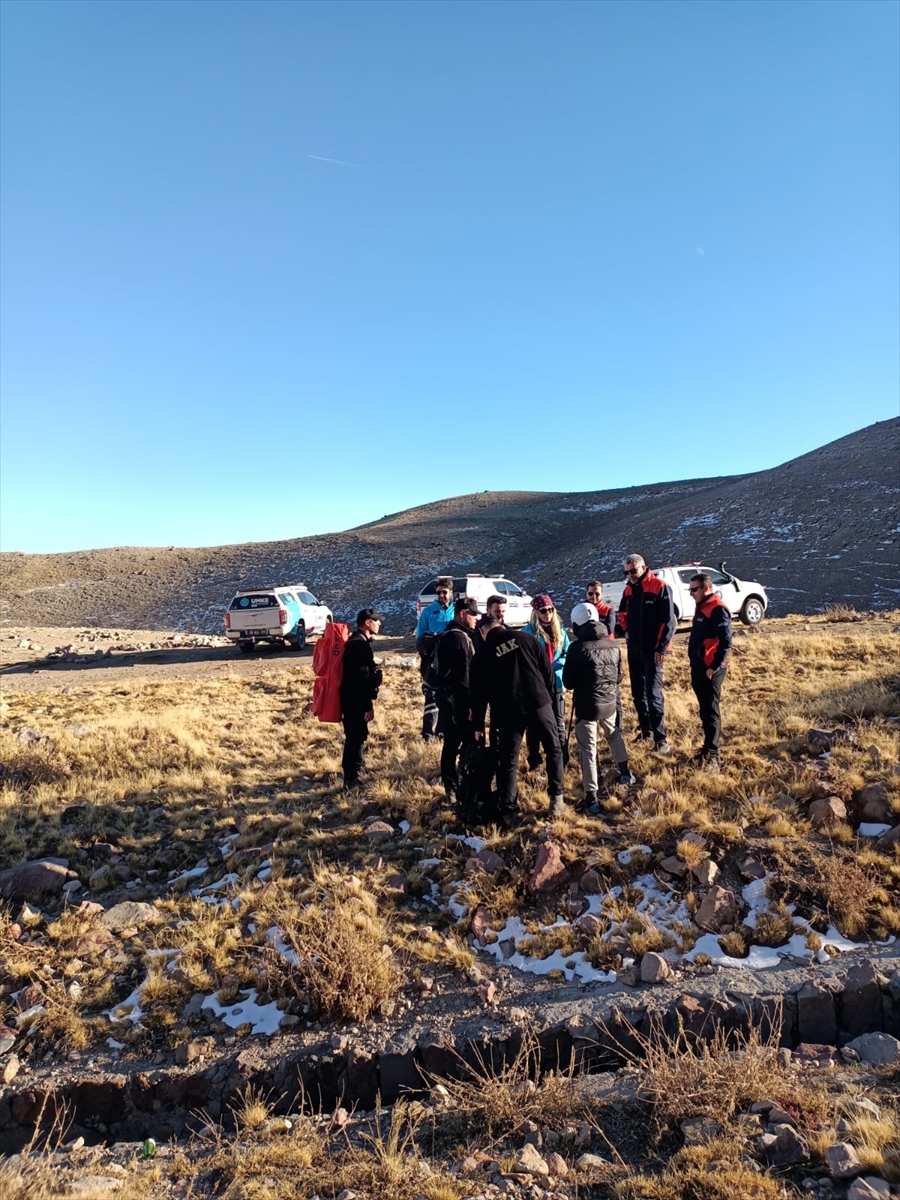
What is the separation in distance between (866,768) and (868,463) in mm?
44568

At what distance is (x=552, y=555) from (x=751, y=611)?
87.2 feet

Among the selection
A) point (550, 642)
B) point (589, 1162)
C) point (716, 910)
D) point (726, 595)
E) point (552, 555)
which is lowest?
point (589, 1162)

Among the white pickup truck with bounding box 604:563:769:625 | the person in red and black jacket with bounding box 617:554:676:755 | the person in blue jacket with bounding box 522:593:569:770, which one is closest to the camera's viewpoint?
the person in blue jacket with bounding box 522:593:569:770

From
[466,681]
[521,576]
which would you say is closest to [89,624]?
[521,576]

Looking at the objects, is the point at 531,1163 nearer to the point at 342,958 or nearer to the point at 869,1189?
the point at 869,1189

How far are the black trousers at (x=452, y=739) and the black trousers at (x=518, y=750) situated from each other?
36cm

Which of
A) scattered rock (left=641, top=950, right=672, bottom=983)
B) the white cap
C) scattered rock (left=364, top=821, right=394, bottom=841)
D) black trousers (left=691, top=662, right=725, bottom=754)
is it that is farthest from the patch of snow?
black trousers (left=691, top=662, right=725, bottom=754)

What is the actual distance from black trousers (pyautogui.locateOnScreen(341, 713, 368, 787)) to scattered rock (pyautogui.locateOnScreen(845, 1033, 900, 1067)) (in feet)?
17.3

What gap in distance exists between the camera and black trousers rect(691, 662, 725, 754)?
7.43 m

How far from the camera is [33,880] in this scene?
22.2ft

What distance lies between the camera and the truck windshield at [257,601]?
20594 millimetres

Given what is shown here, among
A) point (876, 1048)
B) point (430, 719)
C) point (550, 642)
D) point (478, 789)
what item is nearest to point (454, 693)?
point (478, 789)

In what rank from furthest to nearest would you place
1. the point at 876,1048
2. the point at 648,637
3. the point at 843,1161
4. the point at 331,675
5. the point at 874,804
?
1. the point at 648,637
2. the point at 331,675
3. the point at 874,804
4. the point at 876,1048
5. the point at 843,1161

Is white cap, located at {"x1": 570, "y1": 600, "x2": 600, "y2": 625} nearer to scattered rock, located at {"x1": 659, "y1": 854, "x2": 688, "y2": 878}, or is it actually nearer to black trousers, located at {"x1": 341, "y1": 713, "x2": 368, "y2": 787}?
scattered rock, located at {"x1": 659, "y1": 854, "x2": 688, "y2": 878}
